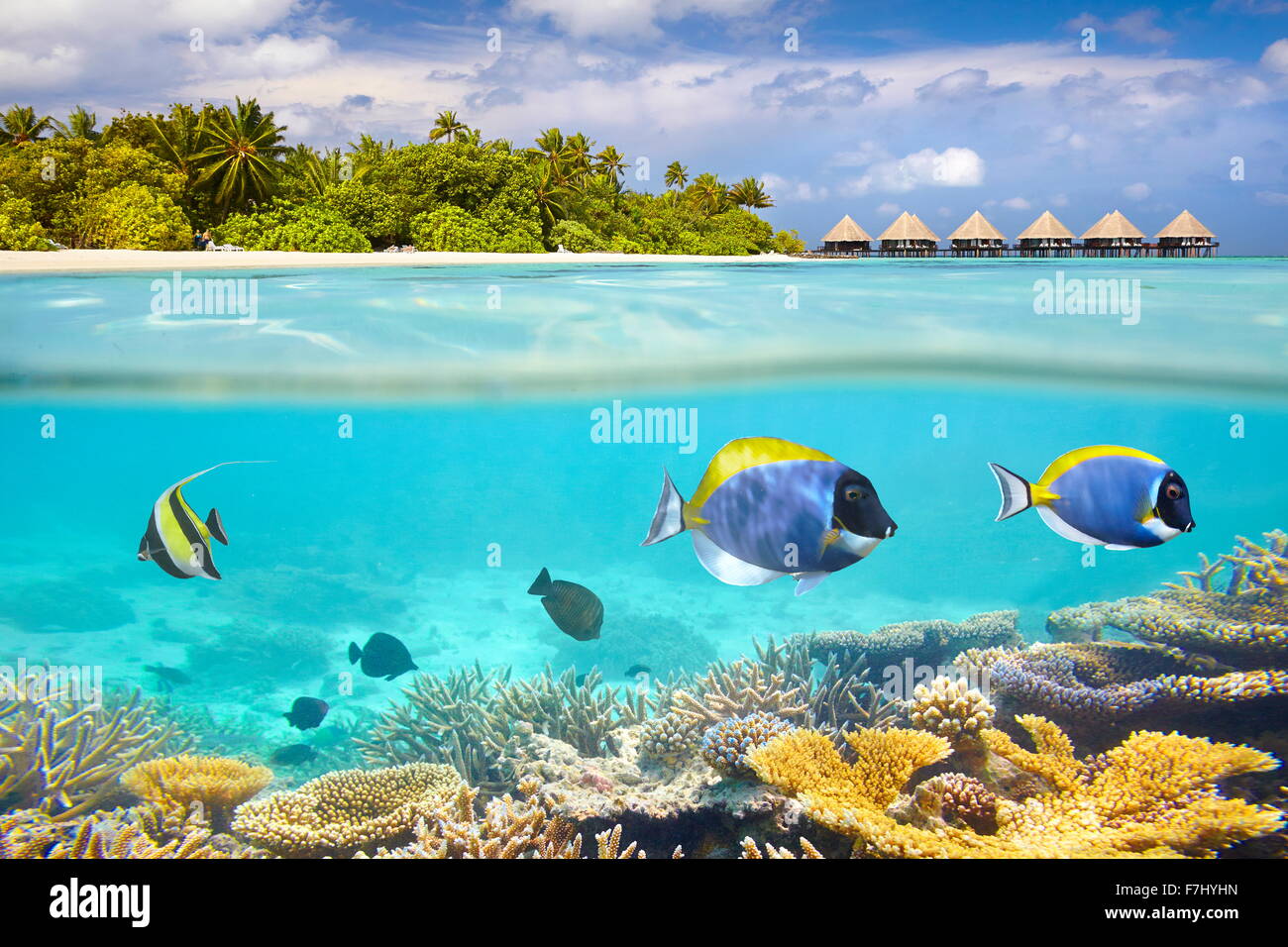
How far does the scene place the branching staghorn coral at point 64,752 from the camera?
437cm

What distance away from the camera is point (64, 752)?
486 centimetres

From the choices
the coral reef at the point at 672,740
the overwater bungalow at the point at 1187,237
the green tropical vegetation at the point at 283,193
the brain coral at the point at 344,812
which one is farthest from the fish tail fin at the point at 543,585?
the overwater bungalow at the point at 1187,237

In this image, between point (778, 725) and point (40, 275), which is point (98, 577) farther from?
point (778, 725)

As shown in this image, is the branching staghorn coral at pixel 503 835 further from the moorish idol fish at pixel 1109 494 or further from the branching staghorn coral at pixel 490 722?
the moorish idol fish at pixel 1109 494

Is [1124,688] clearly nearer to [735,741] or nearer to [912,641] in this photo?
[912,641]

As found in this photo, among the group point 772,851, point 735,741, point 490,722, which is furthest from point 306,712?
point 772,851

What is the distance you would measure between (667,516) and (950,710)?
8.31ft

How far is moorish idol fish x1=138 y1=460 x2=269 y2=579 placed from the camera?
314 cm

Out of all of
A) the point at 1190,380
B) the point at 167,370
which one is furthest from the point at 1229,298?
the point at 167,370

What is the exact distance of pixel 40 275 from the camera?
8539 mm

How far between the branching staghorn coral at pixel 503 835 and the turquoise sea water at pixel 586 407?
6.67 feet

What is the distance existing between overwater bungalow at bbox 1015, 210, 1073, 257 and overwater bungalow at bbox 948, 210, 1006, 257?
1.11 meters

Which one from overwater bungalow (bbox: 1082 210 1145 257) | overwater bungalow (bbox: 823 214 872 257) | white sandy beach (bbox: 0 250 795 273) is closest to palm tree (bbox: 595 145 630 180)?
overwater bungalow (bbox: 823 214 872 257)

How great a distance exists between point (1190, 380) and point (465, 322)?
9.88 metres
